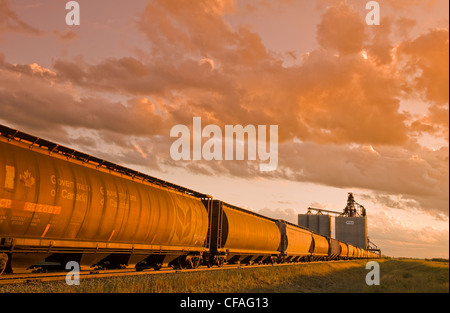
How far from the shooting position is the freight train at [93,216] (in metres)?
10.7

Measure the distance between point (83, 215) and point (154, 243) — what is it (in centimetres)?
467

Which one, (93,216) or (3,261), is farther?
(93,216)

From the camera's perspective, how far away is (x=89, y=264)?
14078 millimetres

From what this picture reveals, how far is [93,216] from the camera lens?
12859 mm
